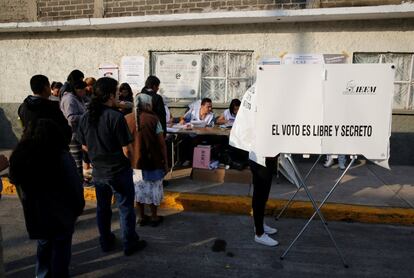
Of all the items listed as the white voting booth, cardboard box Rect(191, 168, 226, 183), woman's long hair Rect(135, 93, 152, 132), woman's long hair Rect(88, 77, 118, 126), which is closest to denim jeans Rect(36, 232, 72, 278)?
woman's long hair Rect(88, 77, 118, 126)

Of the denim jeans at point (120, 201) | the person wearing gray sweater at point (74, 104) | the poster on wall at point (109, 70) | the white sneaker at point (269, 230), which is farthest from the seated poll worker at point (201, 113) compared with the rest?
the denim jeans at point (120, 201)

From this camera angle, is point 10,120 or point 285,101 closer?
point 285,101

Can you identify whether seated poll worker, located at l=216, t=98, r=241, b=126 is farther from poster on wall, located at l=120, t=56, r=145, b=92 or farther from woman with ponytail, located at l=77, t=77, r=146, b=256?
woman with ponytail, located at l=77, t=77, r=146, b=256

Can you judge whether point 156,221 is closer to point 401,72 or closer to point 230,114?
point 230,114

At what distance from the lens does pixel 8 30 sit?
7906 millimetres

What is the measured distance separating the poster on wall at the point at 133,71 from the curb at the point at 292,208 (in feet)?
11.3

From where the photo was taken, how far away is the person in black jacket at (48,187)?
2346 mm

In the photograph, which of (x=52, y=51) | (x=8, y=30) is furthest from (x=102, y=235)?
(x=8, y=30)

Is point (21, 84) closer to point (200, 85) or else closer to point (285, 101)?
point (200, 85)

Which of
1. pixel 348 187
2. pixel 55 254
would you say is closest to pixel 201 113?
pixel 348 187

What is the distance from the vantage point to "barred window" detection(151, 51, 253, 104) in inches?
281

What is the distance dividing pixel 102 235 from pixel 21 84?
6301 mm

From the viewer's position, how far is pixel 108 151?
3.25 m

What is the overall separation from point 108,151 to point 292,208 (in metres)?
2.58
